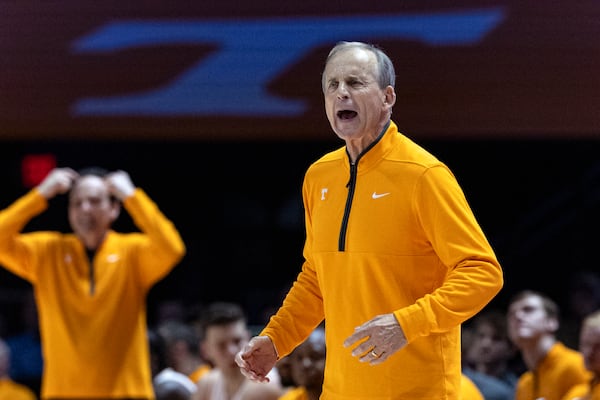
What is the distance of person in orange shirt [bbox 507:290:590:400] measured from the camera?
19.9ft

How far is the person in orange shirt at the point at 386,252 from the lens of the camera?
292 centimetres

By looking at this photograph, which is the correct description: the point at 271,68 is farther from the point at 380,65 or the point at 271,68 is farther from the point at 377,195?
the point at 377,195

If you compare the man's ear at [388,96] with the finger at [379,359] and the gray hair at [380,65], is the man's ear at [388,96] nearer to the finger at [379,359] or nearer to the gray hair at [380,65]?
the gray hair at [380,65]

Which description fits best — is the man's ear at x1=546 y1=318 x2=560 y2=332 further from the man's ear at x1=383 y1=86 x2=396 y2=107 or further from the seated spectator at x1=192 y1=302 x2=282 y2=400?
the man's ear at x1=383 y1=86 x2=396 y2=107

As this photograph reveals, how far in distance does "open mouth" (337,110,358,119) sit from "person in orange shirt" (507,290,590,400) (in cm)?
334

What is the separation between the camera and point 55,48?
680 cm

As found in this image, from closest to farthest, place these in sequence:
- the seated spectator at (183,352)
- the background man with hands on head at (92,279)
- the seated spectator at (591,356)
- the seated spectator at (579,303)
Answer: the seated spectator at (591,356)
the background man with hands on head at (92,279)
the seated spectator at (183,352)
the seated spectator at (579,303)

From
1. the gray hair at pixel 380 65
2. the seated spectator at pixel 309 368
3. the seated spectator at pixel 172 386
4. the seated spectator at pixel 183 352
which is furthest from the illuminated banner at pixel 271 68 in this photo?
the gray hair at pixel 380 65

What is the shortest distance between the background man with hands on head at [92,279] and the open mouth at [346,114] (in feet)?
9.26

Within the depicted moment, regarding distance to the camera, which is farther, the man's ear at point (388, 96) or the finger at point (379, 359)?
the man's ear at point (388, 96)

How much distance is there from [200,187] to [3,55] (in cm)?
230

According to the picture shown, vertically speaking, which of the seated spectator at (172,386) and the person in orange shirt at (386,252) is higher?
the person in orange shirt at (386,252)

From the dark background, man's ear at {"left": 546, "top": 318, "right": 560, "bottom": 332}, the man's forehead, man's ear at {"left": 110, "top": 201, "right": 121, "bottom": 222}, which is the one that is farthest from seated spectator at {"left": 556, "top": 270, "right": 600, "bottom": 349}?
the man's forehead

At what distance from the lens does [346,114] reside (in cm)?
313
